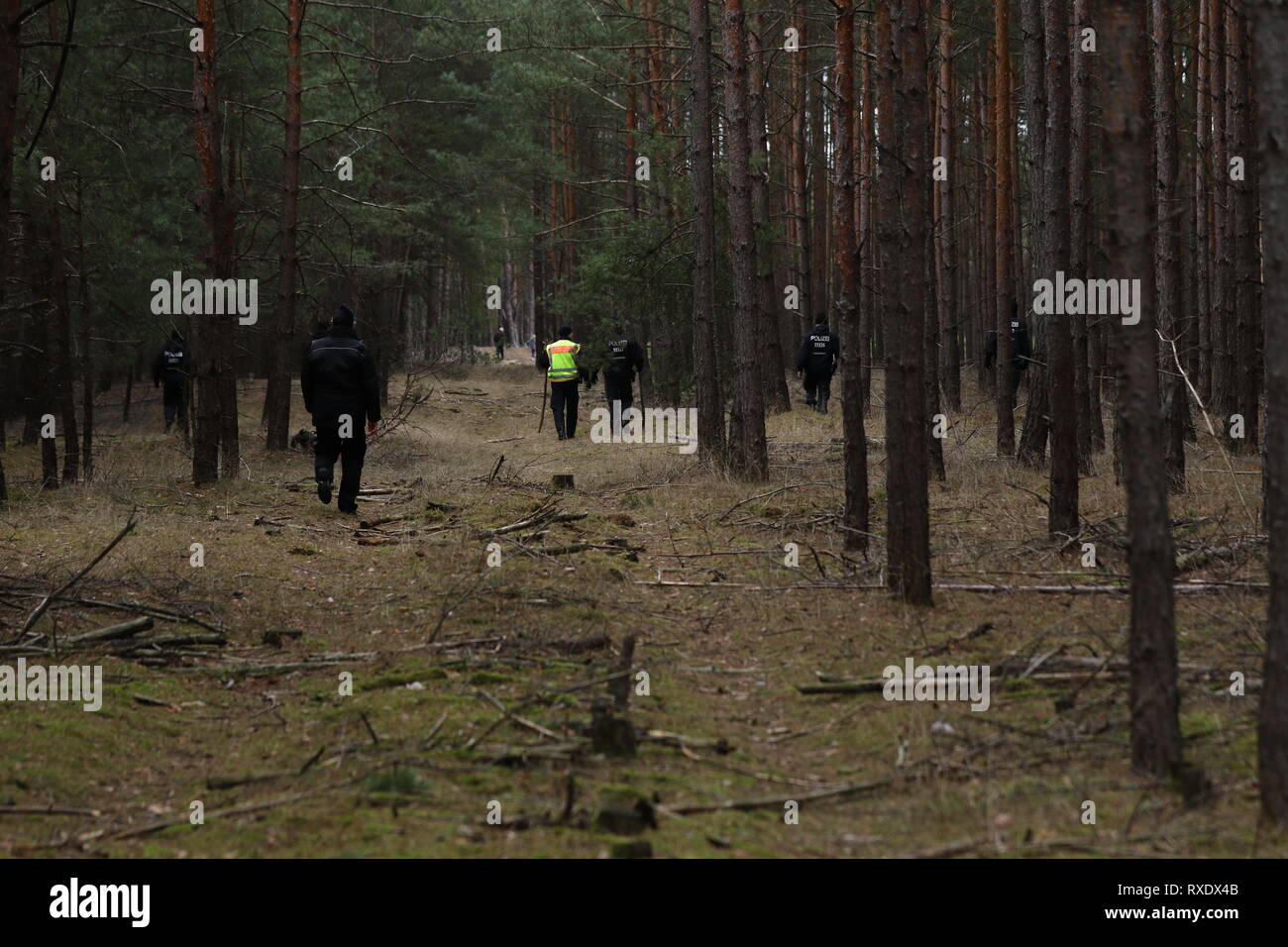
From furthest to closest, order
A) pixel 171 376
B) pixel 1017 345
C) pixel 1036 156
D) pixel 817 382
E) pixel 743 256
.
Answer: pixel 171 376 < pixel 817 382 < pixel 1017 345 < pixel 743 256 < pixel 1036 156

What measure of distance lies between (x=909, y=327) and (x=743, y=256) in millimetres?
6836

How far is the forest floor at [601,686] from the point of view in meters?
→ 4.73

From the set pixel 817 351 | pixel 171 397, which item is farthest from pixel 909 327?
pixel 171 397

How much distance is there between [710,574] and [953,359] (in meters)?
17.5

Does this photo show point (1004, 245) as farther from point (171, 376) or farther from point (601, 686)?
point (171, 376)

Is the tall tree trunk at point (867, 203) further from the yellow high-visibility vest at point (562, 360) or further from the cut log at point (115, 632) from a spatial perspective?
the cut log at point (115, 632)

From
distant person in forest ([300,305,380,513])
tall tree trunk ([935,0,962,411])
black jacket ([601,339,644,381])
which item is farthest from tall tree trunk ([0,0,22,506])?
black jacket ([601,339,644,381])

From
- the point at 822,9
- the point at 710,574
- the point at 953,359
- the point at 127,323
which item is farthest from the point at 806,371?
the point at 710,574

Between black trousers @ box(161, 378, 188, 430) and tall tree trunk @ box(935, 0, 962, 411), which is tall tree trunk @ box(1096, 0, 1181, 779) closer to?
tall tree trunk @ box(935, 0, 962, 411)

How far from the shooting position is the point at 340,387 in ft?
45.0

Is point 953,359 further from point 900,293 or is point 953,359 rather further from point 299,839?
point 299,839

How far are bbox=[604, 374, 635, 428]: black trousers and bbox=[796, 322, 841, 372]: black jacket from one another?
11.3 ft

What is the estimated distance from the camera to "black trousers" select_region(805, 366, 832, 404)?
81.4 ft

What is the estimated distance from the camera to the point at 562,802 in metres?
4.91
